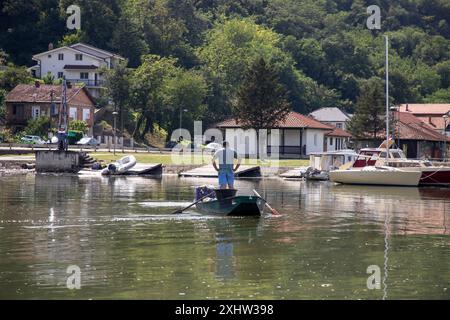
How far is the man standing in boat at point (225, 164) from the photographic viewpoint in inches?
1320

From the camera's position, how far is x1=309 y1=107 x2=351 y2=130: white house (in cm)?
13475

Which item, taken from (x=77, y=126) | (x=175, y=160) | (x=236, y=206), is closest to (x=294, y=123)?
(x=175, y=160)

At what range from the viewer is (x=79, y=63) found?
129m

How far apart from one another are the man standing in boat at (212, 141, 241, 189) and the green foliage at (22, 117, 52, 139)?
72992 mm

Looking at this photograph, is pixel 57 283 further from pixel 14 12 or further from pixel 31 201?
pixel 14 12

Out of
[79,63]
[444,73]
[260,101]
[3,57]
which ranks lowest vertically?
[260,101]

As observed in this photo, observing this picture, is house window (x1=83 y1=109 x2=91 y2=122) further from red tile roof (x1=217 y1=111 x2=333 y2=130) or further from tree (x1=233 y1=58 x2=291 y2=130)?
tree (x1=233 y1=58 x2=291 y2=130)

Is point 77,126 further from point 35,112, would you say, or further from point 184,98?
point 184,98

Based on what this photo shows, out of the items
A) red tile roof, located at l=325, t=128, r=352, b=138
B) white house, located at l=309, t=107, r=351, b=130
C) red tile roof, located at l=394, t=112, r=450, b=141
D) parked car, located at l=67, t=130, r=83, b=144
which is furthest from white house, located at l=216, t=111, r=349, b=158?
white house, located at l=309, t=107, r=351, b=130

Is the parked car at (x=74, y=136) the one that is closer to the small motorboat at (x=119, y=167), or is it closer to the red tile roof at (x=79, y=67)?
the small motorboat at (x=119, y=167)

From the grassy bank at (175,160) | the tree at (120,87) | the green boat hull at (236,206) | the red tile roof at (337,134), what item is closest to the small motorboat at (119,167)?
the grassy bank at (175,160)

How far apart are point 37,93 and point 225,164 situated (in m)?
79.3

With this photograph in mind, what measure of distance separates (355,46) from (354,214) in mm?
140626

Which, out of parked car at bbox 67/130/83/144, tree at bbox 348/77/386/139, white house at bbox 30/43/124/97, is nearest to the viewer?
tree at bbox 348/77/386/139
